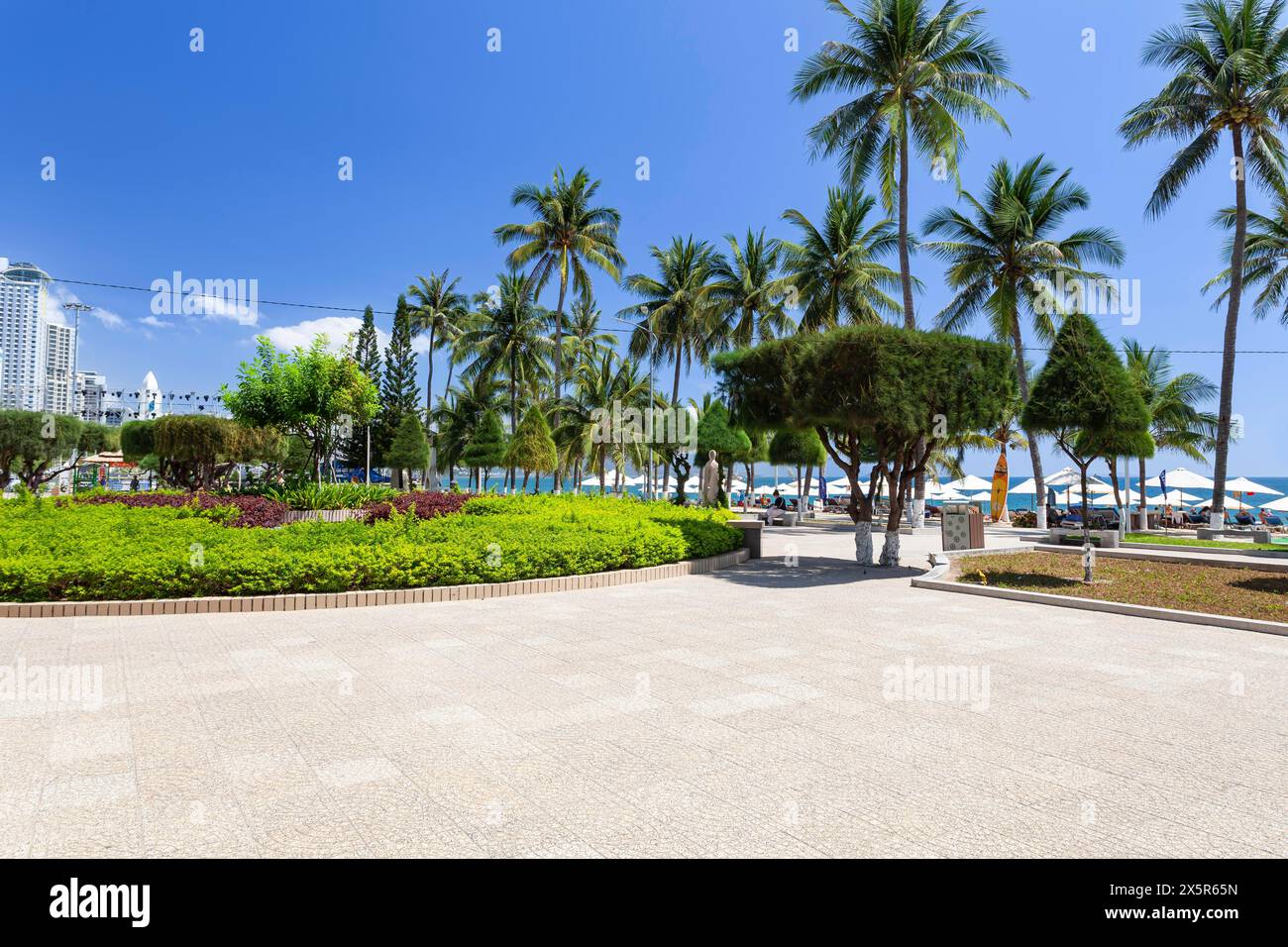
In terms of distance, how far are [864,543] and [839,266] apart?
1814cm

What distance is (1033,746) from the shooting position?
440cm

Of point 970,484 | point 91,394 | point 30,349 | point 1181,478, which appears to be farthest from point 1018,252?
point 30,349

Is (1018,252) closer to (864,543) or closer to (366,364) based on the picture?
(864,543)

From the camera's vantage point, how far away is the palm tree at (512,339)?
4494cm

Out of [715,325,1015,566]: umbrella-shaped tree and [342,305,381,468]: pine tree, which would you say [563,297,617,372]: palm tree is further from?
[715,325,1015,566]: umbrella-shaped tree

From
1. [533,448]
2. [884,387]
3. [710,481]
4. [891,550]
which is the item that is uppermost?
[884,387]

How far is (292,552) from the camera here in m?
9.68

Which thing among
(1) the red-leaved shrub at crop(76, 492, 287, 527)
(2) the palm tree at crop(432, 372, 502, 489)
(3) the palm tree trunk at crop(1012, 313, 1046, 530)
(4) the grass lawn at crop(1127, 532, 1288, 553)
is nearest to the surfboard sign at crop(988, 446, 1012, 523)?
(3) the palm tree trunk at crop(1012, 313, 1046, 530)

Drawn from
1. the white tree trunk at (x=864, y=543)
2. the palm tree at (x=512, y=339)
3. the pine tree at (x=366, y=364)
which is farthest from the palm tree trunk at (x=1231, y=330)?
the pine tree at (x=366, y=364)

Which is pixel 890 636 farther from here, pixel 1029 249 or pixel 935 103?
pixel 1029 249

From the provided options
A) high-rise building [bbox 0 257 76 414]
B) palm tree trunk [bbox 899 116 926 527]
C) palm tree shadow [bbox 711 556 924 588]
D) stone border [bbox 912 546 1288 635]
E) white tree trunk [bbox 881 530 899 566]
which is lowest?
palm tree shadow [bbox 711 556 924 588]

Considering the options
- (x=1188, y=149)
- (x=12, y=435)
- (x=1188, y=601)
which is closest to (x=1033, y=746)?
(x=1188, y=601)

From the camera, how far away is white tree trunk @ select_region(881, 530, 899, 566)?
14.5 m

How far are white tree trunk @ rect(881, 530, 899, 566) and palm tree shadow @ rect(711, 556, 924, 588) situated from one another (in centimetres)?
19
